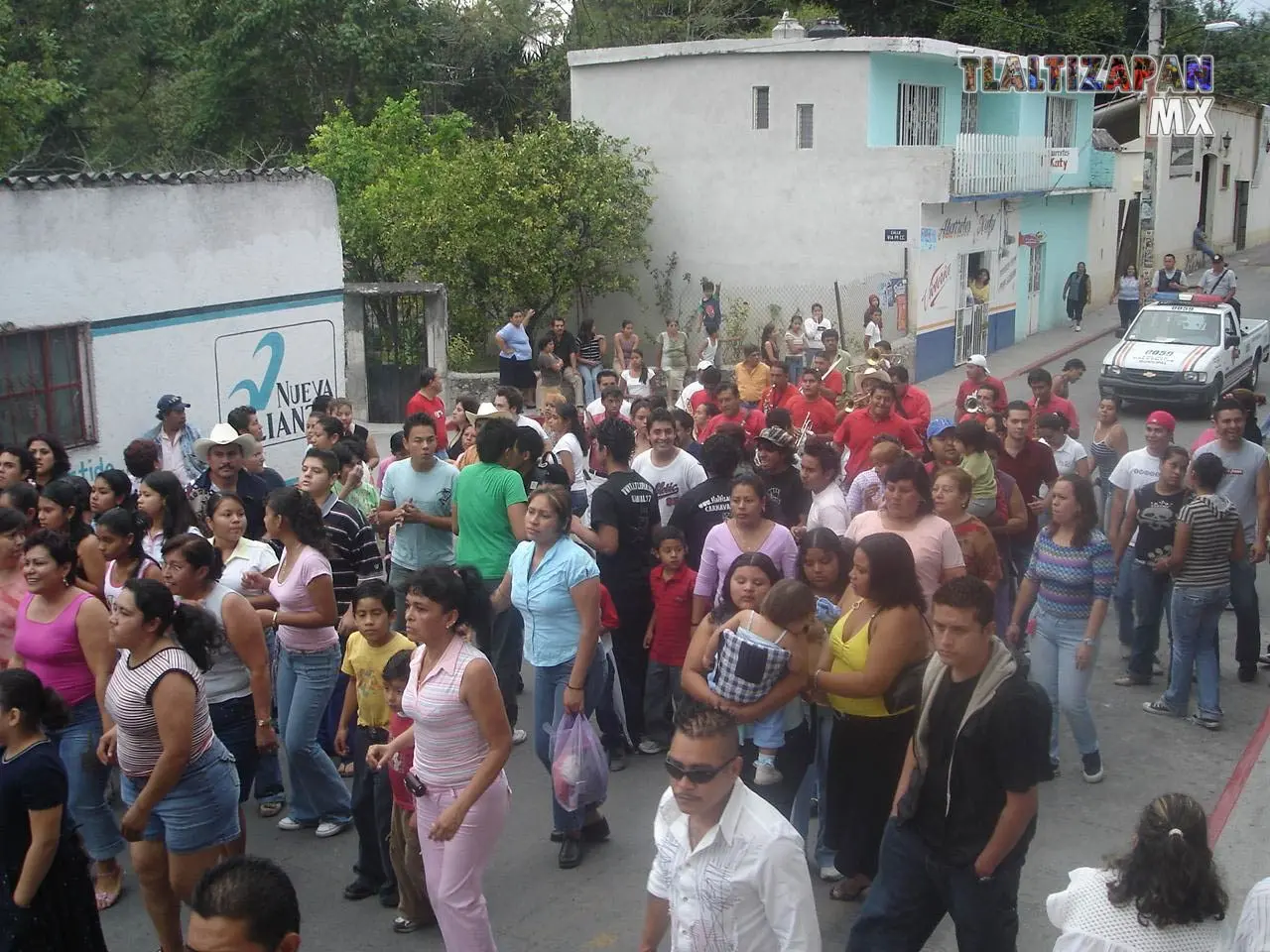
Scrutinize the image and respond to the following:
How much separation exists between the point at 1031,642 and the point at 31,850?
521 centimetres

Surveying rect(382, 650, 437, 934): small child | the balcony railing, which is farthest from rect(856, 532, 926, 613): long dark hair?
the balcony railing

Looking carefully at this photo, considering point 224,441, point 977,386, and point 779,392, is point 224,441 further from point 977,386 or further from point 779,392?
point 977,386

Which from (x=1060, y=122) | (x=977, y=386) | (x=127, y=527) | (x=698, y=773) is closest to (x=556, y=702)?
(x=127, y=527)

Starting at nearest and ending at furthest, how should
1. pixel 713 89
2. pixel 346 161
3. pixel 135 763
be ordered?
pixel 135 763
pixel 713 89
pixel 346 161

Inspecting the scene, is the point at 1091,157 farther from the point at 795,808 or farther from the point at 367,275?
the point at 795,808

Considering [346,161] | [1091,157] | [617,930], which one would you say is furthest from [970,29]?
[617,930]

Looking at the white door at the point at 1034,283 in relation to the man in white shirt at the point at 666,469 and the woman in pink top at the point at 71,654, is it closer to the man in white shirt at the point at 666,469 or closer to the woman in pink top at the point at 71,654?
the man in white shirt at the point at 666,469

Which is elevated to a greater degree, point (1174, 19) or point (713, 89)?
point (1174, 19)

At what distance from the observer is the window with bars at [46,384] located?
1174cm

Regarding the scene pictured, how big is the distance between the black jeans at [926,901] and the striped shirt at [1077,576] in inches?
114

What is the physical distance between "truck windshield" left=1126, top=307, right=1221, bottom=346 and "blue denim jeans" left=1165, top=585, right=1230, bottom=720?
522 inches

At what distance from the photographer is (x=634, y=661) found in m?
7.70

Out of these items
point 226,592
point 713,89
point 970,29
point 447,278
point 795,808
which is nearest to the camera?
point 226,592

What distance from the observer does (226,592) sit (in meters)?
5.81
